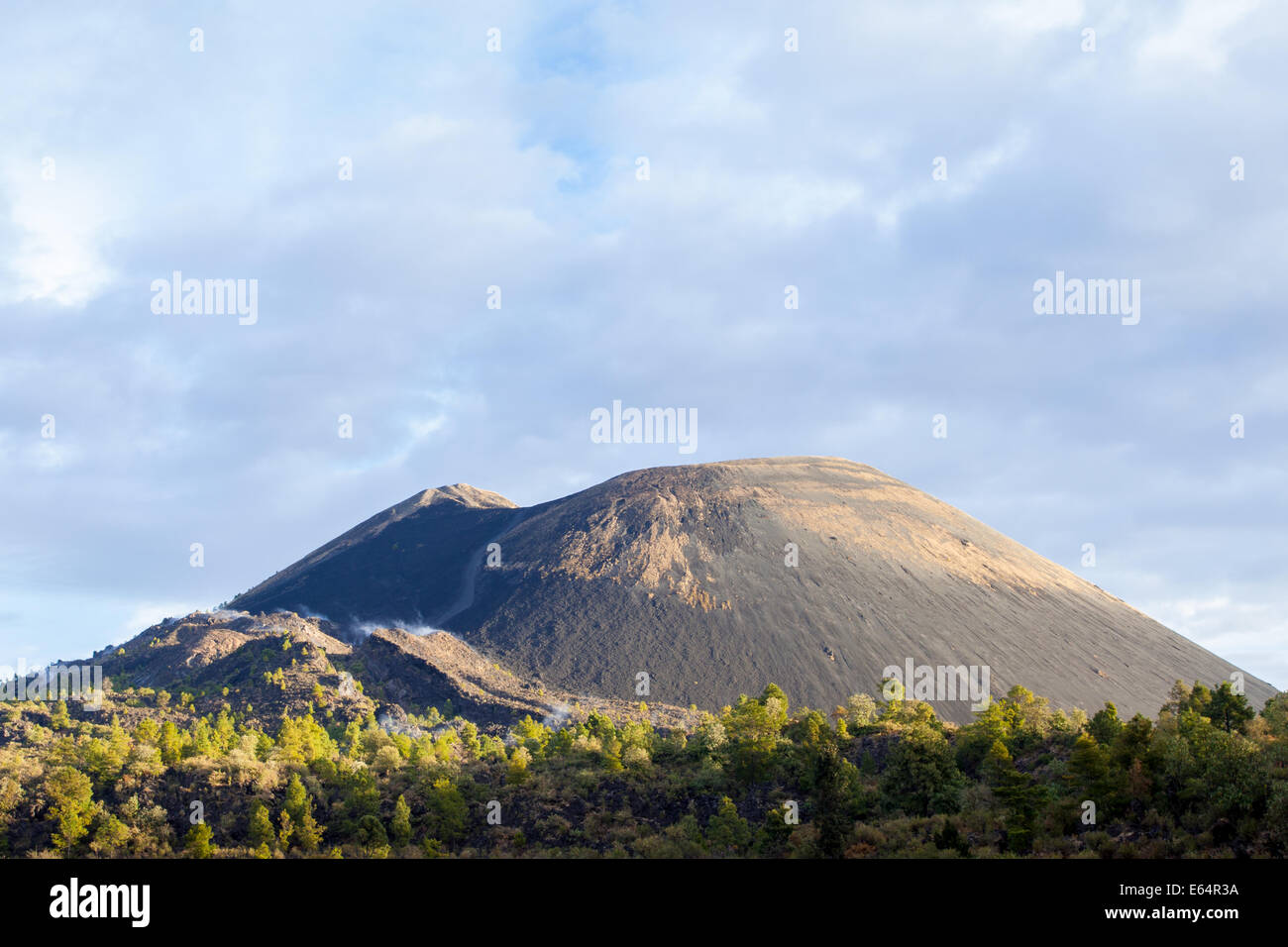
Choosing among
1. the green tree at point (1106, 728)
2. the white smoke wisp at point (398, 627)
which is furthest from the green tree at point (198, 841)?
the white smoke wisp at point (398, 627)

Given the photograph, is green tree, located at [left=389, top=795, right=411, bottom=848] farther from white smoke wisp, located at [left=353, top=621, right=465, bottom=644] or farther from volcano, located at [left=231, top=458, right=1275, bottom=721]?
white smoke wisp, located at [left=353, top=621, right=465, bottom=644]

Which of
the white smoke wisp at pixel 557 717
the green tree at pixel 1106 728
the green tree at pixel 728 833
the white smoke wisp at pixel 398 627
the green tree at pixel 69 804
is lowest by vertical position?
the white smoke wisp at pixel 557 717

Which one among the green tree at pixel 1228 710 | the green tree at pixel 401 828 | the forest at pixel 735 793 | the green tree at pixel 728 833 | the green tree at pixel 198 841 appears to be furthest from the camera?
the green tree at pixel 1228 710

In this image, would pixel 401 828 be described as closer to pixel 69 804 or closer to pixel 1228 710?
pixel 69 804

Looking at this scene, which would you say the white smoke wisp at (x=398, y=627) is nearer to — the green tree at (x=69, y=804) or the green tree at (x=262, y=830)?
the green tree at (x=69, y=804)

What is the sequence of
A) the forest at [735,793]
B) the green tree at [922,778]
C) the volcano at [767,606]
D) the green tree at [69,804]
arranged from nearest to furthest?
the forest at [735,793], the green tree at [922,778], the green tree at [69,804], the volcano at [767,606]

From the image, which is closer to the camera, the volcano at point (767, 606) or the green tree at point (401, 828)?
the green tree at point (401, 828)

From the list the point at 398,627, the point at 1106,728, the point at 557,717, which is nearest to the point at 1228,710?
the point at 1106,728

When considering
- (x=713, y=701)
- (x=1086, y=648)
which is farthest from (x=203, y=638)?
(x=1086, y=648)
